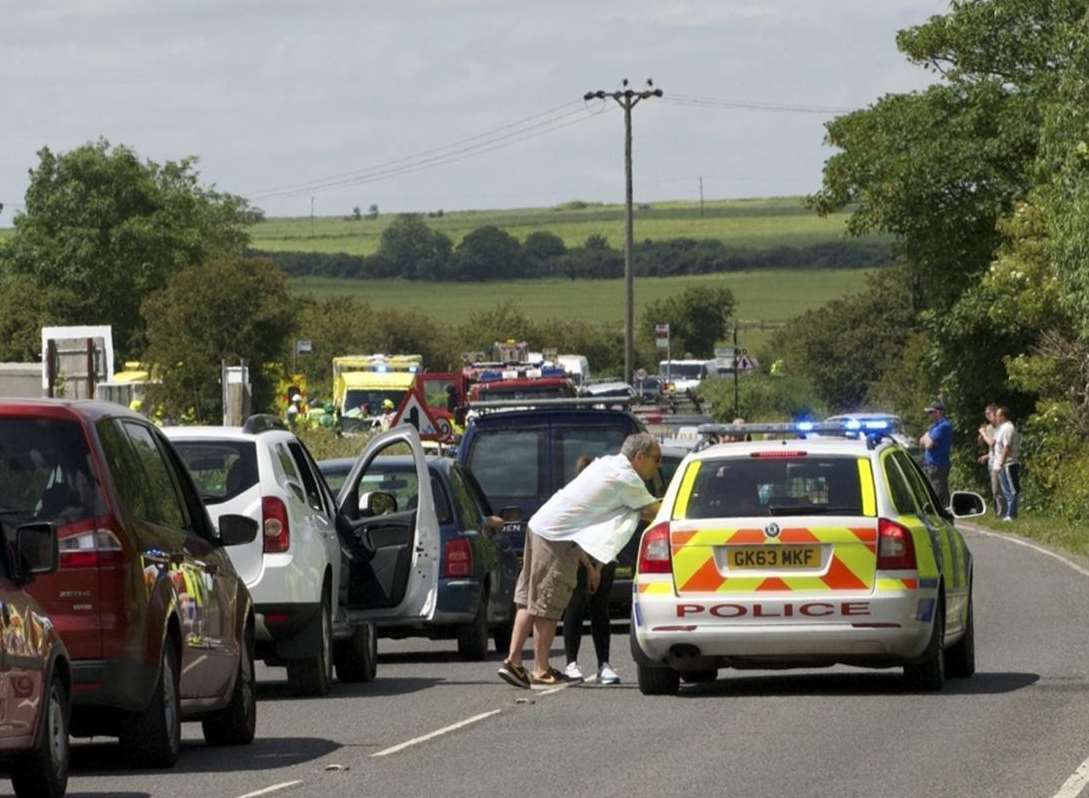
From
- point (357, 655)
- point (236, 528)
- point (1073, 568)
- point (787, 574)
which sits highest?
point (236, 528)

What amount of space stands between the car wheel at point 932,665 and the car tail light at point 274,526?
383cm

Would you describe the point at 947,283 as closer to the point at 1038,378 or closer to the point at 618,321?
the point at 1038,378

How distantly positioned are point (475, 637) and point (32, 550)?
1007 cm

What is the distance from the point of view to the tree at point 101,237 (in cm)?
10662

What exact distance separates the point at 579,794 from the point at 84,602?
2376 millimetres

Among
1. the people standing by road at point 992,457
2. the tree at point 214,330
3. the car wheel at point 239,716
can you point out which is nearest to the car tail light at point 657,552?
the car wheel at point 239,716

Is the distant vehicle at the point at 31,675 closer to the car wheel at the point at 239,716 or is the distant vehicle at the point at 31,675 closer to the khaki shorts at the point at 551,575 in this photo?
the car wheel at the point at 239,716

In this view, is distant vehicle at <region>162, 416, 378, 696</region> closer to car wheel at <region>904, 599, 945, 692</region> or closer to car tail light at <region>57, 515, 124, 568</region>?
car wheel at <region>904, 599, 945, 692</region>

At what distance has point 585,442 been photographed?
25.3 meters

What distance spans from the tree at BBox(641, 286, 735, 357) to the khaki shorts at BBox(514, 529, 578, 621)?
16657 centimetres

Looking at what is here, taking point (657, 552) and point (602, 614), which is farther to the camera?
point (602, 614)

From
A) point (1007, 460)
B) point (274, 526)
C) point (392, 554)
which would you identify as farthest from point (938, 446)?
point (274, 526)

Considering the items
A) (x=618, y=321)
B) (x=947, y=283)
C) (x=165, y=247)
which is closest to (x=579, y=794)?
(x=947, y=283)

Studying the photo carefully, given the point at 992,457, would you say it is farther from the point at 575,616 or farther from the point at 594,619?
the point at 594,619
